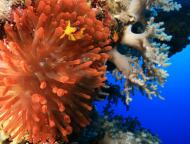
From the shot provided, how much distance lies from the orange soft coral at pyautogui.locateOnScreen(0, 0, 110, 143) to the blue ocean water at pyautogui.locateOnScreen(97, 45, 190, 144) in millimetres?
59815

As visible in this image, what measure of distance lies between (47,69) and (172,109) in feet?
280

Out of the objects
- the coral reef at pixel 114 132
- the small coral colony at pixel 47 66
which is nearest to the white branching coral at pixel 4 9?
the small coral colony at pixel 47 66

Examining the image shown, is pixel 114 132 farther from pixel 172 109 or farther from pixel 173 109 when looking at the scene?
pixel 172 109

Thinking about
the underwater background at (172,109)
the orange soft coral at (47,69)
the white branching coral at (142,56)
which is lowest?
the orange soft coral at (47,69)

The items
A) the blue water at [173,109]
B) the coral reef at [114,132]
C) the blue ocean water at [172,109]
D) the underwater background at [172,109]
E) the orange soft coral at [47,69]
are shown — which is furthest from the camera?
the blue water at [173,109]

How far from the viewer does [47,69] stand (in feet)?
10.4

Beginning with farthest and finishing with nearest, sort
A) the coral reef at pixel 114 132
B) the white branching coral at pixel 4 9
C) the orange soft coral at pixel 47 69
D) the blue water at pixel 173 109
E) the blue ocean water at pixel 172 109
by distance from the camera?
the blue water at pixel 173 109 < the blue ocean water at pixel 172 109 < the coral reef at pixel 114 132 < the white branching coral at pixel 4 9 < the orange soft coral at pixel 47 69

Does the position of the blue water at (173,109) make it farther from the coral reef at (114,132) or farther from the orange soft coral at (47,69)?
the orange soft coral at (47,69)

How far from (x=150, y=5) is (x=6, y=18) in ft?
7.38

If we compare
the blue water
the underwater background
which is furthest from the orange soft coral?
the blue water

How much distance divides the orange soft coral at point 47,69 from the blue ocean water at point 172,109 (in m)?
59.8

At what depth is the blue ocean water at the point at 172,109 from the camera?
7031 cm

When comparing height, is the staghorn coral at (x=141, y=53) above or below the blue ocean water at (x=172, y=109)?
below

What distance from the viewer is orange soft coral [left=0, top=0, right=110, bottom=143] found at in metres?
3.05
